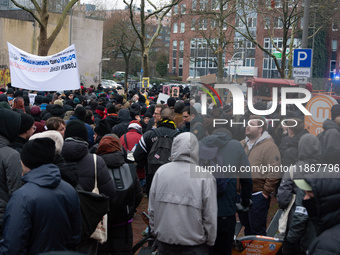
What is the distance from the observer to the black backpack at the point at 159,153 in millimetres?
5973

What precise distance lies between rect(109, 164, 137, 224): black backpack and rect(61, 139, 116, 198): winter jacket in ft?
1.02

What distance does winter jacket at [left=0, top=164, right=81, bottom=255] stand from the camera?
2969mm

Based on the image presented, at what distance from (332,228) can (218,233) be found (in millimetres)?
1803

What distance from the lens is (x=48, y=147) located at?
326 cm

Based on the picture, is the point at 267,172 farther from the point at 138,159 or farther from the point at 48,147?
the point at 48,147

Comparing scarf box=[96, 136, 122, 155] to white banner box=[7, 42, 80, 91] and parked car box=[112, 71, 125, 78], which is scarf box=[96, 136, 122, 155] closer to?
white banner box=[7, 42, 80, 91]

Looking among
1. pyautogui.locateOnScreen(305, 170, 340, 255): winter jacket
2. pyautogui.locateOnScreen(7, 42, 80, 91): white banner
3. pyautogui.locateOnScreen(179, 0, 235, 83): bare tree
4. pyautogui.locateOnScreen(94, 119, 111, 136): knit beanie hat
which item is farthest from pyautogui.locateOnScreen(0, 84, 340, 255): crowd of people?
pyautogui.locateOnScreen(179, 0, 235, 83): bare tree

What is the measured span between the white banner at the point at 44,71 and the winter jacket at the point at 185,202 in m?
6.62

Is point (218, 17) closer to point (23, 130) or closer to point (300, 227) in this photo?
point (23, 130)

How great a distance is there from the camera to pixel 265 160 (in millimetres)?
5062

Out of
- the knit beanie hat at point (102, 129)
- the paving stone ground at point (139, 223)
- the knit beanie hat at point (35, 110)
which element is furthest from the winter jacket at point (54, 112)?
the paving stone ground at point (139, 223)

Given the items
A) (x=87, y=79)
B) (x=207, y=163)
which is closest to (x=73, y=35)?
(x=87, y=79)

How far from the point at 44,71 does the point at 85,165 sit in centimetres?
678

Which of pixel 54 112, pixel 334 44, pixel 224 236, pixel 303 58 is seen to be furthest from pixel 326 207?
pixel 334 44
